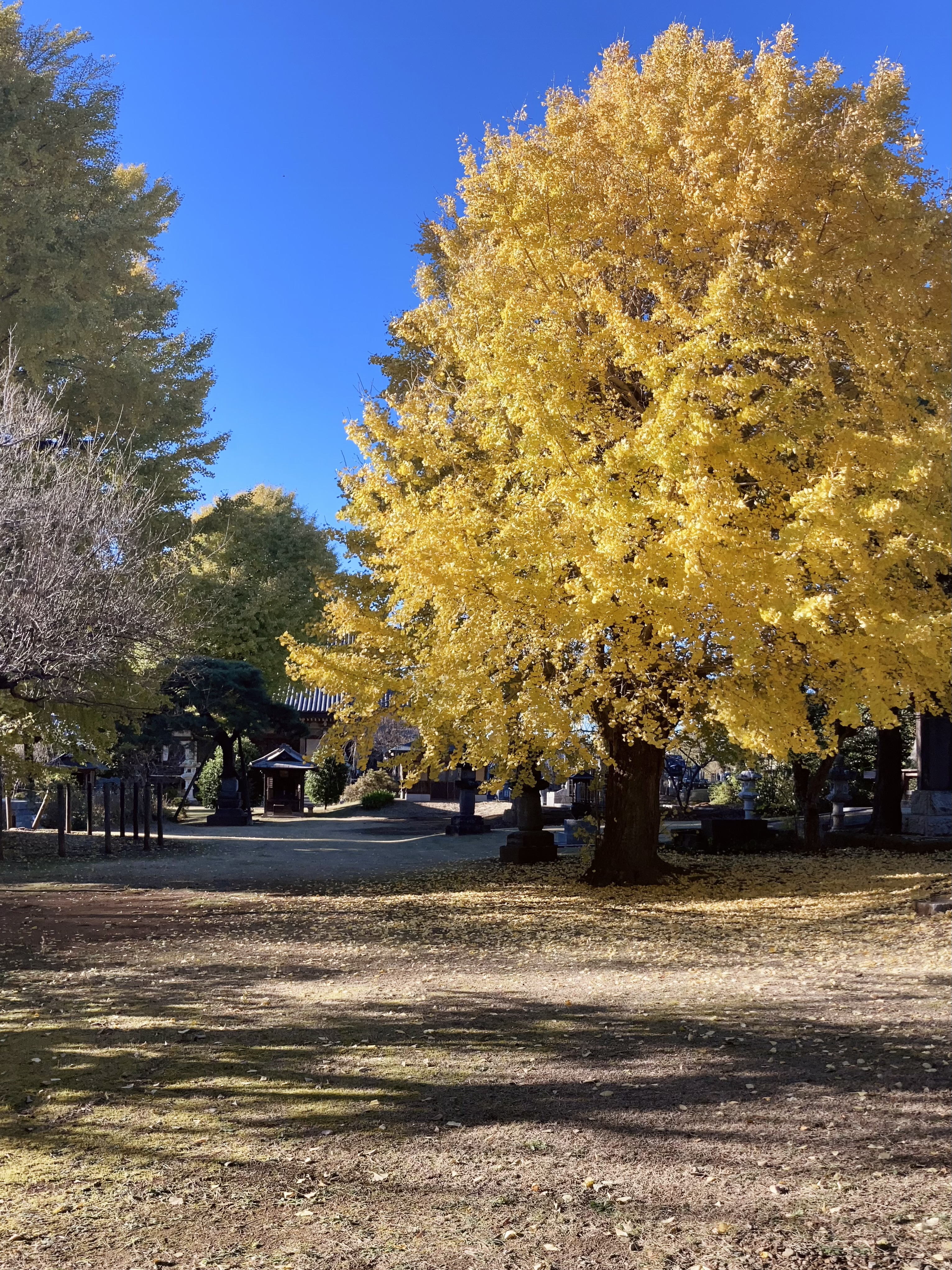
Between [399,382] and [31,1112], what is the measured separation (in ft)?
45.7

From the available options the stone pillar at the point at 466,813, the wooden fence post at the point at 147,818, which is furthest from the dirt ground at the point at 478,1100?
the stone pillar at the point at 466,813

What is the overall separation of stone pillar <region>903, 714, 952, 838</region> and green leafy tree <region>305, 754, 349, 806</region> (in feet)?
73.2

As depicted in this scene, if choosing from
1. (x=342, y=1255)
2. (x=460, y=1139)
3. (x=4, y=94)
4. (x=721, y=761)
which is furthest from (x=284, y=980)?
(x=4, y=94)

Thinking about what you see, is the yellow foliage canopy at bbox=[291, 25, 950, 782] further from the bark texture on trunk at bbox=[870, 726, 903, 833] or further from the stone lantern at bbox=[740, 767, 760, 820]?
the stone lantern at bbox=[740, 767, 760, 820]

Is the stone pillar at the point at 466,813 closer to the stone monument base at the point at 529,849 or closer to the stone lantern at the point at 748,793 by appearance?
the stone lantern at the point at 748,793

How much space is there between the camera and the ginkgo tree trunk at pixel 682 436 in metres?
9.49

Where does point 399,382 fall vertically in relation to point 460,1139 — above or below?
above

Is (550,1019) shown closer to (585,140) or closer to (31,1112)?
(31,1112)

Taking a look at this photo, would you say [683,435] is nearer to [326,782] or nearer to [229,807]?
[229,807]

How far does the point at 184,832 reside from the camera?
27078 mm

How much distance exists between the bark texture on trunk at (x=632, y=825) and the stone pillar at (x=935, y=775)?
284 inches

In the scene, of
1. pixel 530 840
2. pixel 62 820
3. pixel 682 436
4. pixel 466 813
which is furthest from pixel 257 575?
pixel 682 436

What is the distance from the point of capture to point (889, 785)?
19422 mm

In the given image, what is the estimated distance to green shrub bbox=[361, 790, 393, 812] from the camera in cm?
3488
